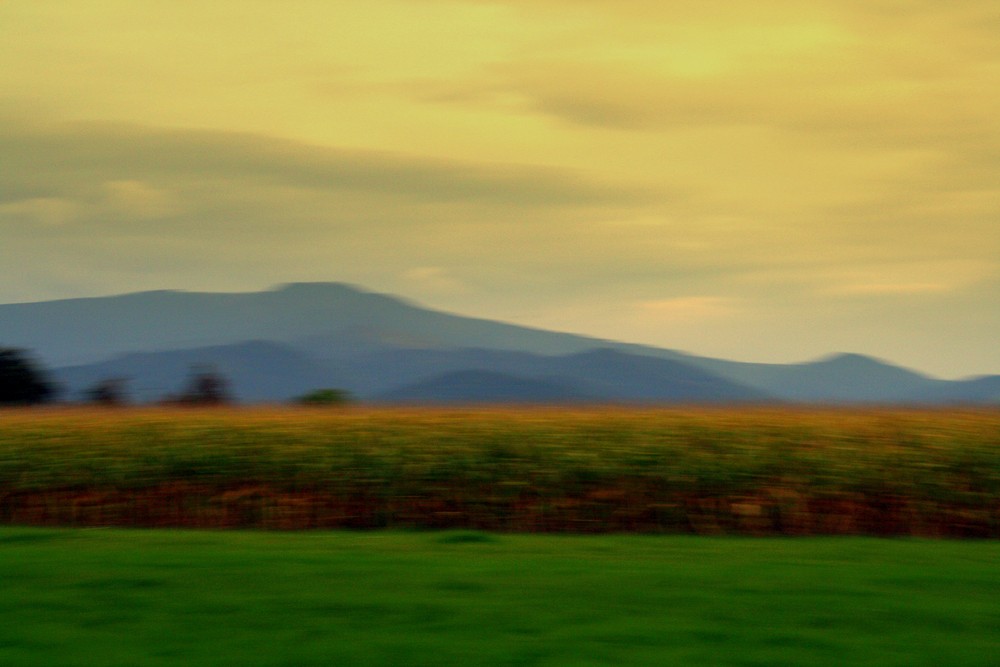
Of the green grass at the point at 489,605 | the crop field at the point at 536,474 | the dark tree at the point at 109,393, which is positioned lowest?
the green grass at the point at 489,605

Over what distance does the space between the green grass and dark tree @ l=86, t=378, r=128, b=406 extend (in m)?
9.54

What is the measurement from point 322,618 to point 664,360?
363 feet

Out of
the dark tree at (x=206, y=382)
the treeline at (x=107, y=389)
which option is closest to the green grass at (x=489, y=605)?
the treeline at (x=107, y=389)

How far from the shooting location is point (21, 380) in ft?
87.0

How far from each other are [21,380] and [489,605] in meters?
23.3

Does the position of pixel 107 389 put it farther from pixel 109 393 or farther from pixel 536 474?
pixel 536 474

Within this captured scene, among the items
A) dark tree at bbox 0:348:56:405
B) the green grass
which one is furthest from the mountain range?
the green grass

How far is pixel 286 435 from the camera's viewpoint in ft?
42.1

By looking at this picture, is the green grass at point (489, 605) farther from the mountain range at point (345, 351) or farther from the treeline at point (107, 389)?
the mountain range at point (345, 351)

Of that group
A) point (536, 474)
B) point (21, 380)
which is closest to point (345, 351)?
point (21, 380)

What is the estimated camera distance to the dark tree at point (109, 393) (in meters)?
18.4

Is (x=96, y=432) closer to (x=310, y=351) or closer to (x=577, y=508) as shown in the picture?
(x=577, y=508)

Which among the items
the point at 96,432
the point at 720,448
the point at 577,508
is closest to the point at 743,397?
the point at 720,448

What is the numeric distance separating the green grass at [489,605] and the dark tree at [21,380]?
18.7 m
